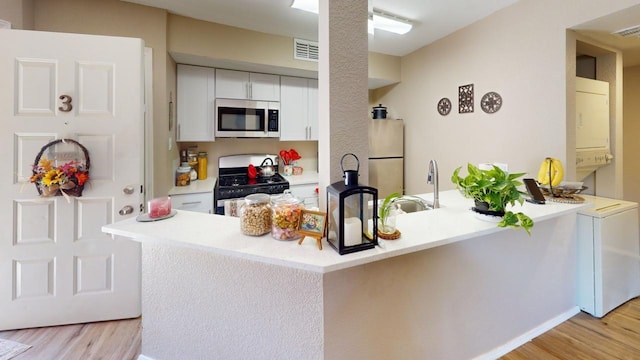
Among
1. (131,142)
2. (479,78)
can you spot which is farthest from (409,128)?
(131,142)

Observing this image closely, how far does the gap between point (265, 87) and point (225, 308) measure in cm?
274

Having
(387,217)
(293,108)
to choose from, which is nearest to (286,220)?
(387,217)

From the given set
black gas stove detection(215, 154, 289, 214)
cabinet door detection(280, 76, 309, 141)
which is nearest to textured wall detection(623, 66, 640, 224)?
cabinet door detection(280, 76, 309, 141)

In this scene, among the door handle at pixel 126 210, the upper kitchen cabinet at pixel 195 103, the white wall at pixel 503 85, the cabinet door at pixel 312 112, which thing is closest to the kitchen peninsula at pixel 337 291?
the door handle at pixel 126 210

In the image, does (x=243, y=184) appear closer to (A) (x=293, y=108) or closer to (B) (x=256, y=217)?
(A) (x=293, y=108)

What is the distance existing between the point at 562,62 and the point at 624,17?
437 millimetres

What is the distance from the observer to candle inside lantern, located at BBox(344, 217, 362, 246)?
40.9 inches

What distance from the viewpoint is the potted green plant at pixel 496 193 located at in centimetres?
137

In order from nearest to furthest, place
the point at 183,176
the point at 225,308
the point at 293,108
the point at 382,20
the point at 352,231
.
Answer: the point at 352,231
the point at 225,308
the point at 382,20
the point at 183,176
the point at 293,108

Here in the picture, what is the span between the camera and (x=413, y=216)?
153cm

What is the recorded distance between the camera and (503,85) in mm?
2691

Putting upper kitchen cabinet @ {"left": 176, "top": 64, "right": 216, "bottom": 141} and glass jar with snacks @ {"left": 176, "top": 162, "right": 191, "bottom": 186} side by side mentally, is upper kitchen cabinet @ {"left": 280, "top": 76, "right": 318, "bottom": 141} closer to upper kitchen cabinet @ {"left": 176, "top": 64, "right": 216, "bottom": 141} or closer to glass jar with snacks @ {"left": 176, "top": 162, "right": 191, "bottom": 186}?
upper kitchen cabinet @ {"left": 176, "top": 64, "right": 216, "bottom": 141}

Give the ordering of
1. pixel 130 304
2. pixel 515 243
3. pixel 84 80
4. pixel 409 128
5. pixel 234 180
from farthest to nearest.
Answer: pixel 409 128 < pixel 234 180 < pixel 130 304 < pixel 84 80 < pixel 515 243

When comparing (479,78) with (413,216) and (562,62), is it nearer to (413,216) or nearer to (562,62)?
(562,62)
